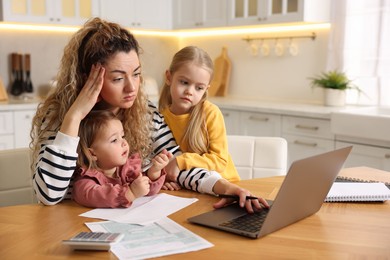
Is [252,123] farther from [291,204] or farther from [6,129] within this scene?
[291,204]

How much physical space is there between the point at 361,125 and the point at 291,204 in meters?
1.95

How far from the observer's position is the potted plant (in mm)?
3514

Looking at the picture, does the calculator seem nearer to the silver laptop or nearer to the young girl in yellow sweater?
the silver laptop

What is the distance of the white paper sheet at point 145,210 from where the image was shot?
3.86 ft

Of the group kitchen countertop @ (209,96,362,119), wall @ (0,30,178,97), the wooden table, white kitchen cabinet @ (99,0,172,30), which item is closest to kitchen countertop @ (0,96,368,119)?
kitchen countertop @ (209,96,362,119)

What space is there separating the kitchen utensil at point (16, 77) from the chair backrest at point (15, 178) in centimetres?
266

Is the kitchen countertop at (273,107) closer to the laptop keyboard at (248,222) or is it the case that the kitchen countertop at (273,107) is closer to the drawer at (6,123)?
the drawer at (6,123)

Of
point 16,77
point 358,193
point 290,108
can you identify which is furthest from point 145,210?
point 16,77

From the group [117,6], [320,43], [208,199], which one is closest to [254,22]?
[320,43]

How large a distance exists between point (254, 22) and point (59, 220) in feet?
10.1

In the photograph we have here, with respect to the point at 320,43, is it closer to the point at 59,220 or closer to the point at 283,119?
the point at 283,119

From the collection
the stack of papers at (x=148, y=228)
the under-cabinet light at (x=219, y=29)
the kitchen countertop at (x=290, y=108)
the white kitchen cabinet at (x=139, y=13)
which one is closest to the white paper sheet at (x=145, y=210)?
the stack of papers at (x=148, y=228)

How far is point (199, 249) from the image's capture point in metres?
0.98

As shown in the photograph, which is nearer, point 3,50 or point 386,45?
point 386,45
